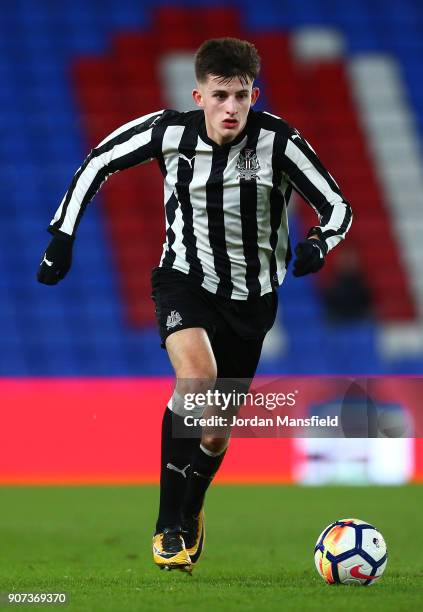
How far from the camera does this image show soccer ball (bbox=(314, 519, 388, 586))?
418 centimetres

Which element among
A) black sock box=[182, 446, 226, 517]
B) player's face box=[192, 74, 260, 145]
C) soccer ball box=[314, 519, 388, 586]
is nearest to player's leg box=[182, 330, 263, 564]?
black sock box=[182, 446, 226, 517]

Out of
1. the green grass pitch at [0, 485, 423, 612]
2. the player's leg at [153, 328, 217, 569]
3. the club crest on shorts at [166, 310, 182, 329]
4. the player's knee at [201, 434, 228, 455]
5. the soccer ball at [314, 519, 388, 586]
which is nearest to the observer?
the green grass pitch at [0, 485, 423, 612]

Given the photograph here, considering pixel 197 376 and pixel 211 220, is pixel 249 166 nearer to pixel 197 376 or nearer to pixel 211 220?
pixel 211 220

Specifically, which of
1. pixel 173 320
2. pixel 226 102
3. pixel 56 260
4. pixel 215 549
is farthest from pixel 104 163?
pixel 215 549

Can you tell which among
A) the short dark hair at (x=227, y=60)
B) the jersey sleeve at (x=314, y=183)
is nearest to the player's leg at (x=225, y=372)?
the jersey sleeve at (x=314, y=183)

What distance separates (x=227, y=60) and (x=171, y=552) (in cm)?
183

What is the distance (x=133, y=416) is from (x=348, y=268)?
3.13m

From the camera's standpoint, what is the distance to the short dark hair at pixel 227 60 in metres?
4.36

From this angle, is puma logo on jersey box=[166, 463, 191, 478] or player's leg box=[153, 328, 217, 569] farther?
puma logo on jersey box=[166, 463, 191, 478]

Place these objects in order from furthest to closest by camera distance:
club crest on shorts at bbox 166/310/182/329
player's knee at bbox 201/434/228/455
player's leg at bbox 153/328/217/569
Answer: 1. player's knee at bbox 201/434/228/455
2. club crest on shorts at bbox 166/310/182/329
3. player's leg at bbox 153/328/217/569

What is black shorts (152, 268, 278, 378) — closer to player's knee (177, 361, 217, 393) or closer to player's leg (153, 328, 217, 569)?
player's leg (153, 328, 217, 569)

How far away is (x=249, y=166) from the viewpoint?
4.48m

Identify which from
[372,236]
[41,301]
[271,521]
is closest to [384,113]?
[372,236]

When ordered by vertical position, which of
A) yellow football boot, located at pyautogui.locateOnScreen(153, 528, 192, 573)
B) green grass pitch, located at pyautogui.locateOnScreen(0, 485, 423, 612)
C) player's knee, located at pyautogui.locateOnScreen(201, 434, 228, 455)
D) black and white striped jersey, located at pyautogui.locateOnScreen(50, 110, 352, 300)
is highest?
black and white striped jersey, located at pyautogui.locateOnScreen(50, 110, 352, 300)
